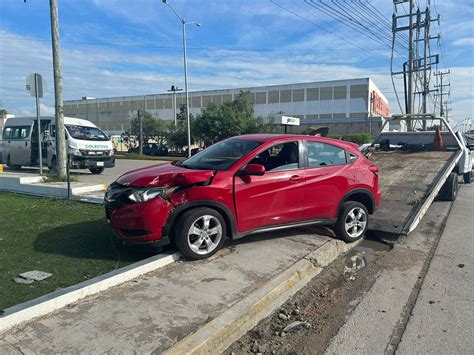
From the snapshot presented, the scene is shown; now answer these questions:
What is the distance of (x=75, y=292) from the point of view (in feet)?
12.2

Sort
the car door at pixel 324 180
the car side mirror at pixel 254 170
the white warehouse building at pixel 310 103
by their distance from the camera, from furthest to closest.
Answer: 1. the white warehouse building at pixel 310 103
2. the car door at pixel 324 180
3. the car side mirror at pixel 254 170

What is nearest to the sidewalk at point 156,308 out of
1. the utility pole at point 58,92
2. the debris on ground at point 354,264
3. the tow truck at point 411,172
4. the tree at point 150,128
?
the debris on ground at point 354,264

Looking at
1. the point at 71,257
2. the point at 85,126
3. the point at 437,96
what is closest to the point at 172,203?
the point at 71,257

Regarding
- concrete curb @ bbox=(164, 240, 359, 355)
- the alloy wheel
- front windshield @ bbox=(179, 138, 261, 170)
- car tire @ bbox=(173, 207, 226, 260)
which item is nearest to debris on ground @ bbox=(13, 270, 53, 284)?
car tire @ bbox=(173, 207, 226, 260)

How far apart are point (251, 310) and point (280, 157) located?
255cm

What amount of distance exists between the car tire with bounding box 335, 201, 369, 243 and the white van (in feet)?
35.8

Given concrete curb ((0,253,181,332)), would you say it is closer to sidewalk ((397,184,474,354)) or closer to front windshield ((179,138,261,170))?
front windshield ((179,138,261,170))

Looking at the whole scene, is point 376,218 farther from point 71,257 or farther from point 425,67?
point 425,67

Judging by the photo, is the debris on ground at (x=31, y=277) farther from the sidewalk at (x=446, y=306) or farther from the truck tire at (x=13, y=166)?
the truck tire at (x=13, y=166)

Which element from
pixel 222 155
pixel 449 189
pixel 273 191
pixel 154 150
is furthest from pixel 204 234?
pixel 154 150

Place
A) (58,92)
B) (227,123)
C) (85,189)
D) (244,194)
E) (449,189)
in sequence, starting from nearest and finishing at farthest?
(244,194) → (85,189) → (449,189) → (58,92) → (227,123)

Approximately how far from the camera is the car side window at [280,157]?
5.58 meters

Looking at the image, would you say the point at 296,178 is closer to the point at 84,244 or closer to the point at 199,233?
the point at 199,233

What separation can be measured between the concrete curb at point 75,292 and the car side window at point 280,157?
1825 mm
